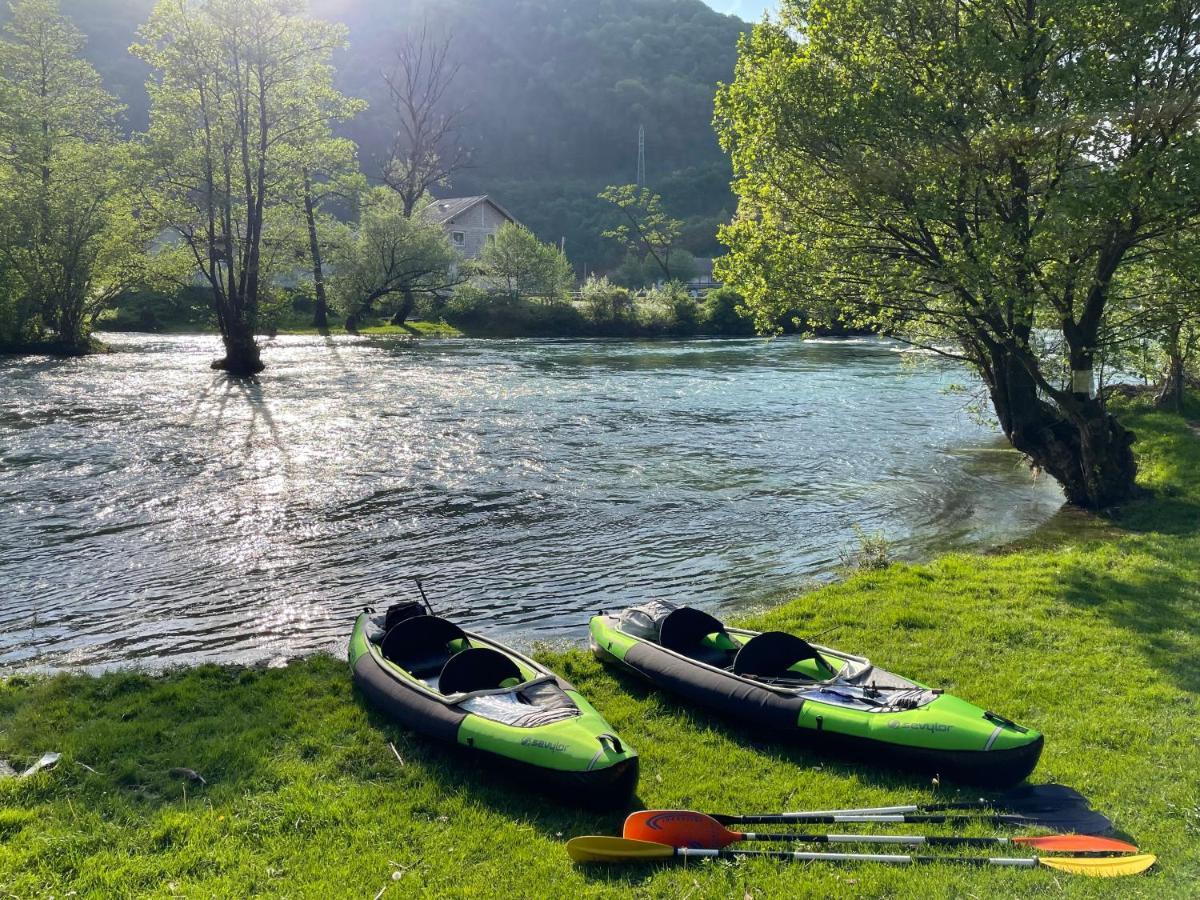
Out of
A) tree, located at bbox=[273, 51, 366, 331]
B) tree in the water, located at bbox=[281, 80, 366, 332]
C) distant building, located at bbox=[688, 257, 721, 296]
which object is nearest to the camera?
tree, located at bbox=[273, 51, 366, 331]

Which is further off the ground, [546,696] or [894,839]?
[546,696]

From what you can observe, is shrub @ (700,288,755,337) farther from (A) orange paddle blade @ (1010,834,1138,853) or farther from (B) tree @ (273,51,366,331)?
(A) orange paddle blade @ (1010,834,1138,853)

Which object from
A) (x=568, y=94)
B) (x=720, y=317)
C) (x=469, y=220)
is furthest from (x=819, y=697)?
(x=568, y=94)

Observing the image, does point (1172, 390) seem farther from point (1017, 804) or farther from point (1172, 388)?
point (1017, 804)

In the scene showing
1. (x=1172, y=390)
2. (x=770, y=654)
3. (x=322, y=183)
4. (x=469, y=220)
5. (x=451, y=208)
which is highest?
(x=451, y=208)

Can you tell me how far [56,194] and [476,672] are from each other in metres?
32.3

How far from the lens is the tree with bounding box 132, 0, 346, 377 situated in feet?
84.8

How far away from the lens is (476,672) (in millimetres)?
5988

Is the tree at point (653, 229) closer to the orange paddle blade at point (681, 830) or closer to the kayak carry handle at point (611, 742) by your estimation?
the kayak carry handle at point (611, 742)

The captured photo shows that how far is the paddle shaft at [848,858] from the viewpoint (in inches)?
165

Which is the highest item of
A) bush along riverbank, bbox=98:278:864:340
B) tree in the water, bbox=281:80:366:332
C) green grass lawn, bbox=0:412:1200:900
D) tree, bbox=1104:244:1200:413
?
tree in the water, bbox=281:80:366:332

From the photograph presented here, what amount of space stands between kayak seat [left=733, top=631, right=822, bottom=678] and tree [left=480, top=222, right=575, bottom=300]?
157ft

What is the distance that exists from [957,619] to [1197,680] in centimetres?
192

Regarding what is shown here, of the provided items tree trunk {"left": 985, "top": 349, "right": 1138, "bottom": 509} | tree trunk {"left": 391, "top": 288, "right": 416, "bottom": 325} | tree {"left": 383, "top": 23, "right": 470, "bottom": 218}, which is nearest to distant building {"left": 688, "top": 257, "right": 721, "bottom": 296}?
tree {"left": 383, "top": 23, "right": 470, "bottom": 218}
